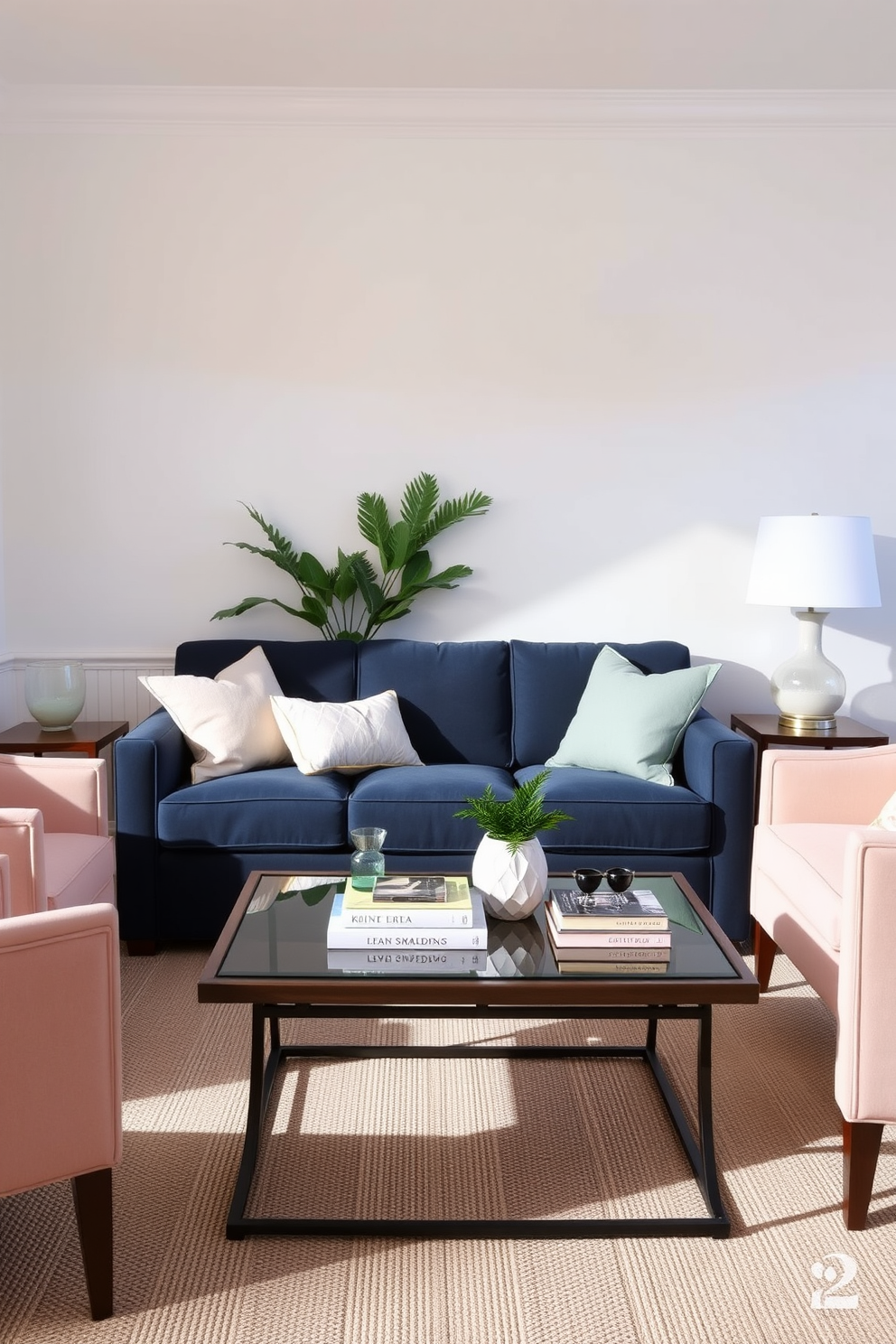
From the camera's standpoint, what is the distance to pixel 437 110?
13.1 ft

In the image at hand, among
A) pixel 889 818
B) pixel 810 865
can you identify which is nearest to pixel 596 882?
pixel 810 865

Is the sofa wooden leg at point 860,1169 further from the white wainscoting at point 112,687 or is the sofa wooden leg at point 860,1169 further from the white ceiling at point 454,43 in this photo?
the white ceiling at point 454,43

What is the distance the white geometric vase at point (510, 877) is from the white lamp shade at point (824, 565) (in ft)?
5.73

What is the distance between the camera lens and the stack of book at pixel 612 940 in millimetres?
2053

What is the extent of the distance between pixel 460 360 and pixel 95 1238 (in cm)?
322

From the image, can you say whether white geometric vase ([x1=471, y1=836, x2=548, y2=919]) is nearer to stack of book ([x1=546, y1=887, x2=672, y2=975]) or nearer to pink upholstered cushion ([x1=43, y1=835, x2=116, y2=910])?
stack of book ([x1=546, y1=887, x2=672, y2=975])

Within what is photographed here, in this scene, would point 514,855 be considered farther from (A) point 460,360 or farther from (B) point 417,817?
(A) point 460,360

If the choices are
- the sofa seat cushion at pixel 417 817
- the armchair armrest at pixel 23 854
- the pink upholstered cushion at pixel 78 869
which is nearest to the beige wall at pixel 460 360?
the sofa seat cushion at pixel 417 817

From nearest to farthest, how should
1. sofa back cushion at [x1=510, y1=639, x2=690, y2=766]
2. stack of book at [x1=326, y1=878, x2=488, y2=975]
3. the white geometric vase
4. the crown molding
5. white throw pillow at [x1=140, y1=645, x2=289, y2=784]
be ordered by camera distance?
1. stack of book at [x1=326, y1=878, x2=488, y2=975]
2. the white geometric vase
3. white throw pillow at [x1=140, y1=645, x2=289, y2=784]
4. sofa back cushion at [x1=510, y1=639, x2=690, y2=766]
5. the crown molding

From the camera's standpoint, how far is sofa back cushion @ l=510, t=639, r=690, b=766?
3.79 m

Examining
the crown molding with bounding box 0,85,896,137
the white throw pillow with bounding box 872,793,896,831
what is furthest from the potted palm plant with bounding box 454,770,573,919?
the crown molding with bounding box 0,85,896,137

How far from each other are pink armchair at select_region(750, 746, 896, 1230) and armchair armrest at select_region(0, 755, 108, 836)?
1.86 meters

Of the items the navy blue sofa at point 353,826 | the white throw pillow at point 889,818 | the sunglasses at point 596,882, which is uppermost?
the white throw pillow at point 889,818

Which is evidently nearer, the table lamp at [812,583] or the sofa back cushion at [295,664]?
the table lamp at [812,583]
